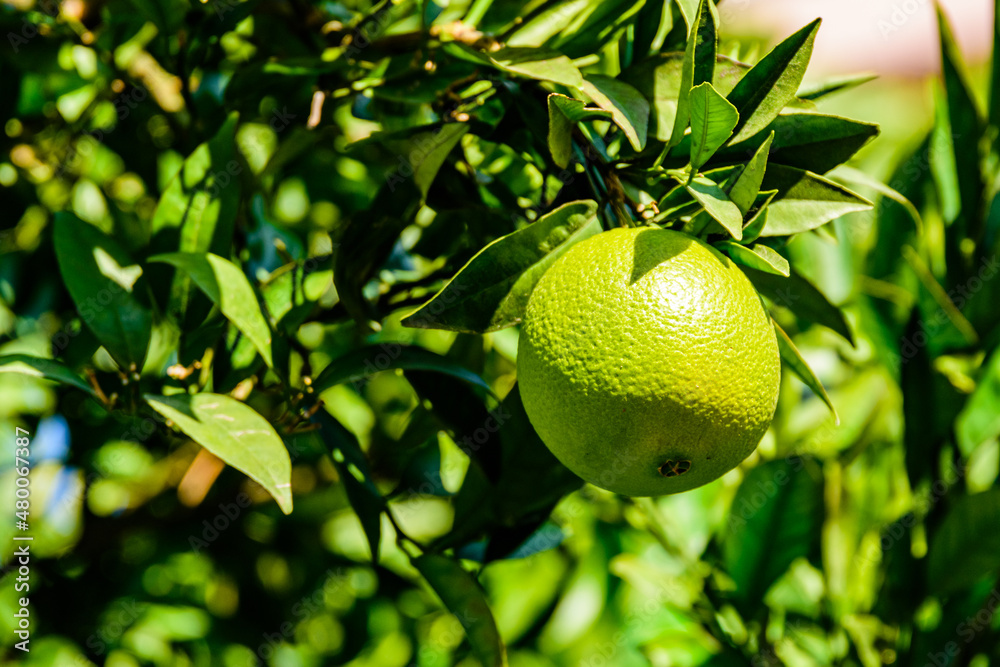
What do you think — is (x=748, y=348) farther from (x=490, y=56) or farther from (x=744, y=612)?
(x=744, y=612)

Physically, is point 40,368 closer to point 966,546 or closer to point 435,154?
point 435,154

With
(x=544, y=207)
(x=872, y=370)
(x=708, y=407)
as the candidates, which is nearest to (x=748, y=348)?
(x=708, y=407)

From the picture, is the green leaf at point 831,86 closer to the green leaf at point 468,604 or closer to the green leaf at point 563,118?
the green leaf at point 563,118

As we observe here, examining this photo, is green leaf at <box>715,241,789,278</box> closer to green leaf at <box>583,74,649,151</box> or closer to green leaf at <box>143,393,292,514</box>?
green leaf at <box>583,74,649,151</box>

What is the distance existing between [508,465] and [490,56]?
408 mm

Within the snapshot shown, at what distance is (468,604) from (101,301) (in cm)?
49

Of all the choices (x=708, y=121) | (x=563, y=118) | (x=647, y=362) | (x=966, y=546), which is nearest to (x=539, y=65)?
(x=563, y=118)

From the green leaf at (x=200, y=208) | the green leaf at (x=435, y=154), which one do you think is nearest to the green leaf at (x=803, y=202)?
the green leaf at (x=435, y=154)

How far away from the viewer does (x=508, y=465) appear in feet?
2.86

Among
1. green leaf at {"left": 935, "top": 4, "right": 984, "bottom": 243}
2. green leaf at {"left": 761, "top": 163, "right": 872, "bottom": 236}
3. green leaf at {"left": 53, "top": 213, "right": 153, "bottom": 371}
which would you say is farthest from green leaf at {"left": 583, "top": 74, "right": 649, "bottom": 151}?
green leaf at {"left": 935, "top": 4, "right": 984, "bottom": 243}

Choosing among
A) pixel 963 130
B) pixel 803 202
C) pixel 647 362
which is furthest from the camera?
pixel 963 130

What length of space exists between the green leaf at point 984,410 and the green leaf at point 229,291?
96cm

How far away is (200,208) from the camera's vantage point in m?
0.89

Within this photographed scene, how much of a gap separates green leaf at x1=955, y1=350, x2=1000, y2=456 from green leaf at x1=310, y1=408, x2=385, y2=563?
0.84 meters
